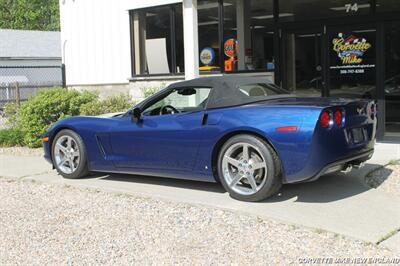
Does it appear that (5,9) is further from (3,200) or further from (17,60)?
(3,200)

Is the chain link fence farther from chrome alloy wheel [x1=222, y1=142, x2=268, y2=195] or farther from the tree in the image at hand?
the tree

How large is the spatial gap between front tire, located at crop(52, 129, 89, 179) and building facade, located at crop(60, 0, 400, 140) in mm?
4818

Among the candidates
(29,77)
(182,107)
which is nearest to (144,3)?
(182,107)

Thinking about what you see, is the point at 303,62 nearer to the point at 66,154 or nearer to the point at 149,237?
the point at 66,154

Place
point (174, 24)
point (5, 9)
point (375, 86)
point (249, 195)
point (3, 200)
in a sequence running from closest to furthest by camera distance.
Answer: point (249, 195) → point (3, 200) → point (375, 86) → point (174, 24) → point (5, 9)

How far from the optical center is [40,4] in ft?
199

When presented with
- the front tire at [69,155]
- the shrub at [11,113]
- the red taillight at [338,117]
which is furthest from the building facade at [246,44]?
the red taillight at [338,117]

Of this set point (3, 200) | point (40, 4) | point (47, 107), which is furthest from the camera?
point (40, 4)

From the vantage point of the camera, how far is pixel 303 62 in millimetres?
11539

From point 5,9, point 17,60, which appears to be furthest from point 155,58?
point 5,9

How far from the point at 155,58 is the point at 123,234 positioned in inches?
354

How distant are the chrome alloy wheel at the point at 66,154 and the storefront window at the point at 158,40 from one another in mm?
5701

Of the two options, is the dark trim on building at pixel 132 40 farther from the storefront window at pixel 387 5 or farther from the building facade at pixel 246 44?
the storefront window at pixel 387 5

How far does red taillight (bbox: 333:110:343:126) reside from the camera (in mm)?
5775
